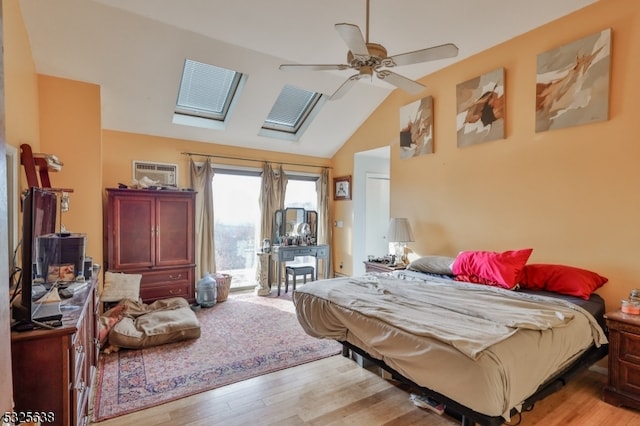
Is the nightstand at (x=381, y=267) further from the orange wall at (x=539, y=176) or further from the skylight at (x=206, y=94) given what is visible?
the skylight at (x=206, y=94)

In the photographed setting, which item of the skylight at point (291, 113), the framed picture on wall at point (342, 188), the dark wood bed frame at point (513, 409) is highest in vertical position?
the skylight at point (291, 113)

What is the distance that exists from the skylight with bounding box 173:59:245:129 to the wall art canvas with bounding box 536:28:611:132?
137 inches

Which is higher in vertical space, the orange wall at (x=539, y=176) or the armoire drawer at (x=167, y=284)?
the orange wall at (x=539, y=176)

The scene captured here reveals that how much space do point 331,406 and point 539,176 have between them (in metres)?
2.89

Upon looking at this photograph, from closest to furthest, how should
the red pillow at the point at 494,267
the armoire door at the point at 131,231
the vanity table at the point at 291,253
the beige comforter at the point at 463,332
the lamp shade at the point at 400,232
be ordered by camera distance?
the beige comforter at the point at 463,332, the red pillow at the point at 494,267, the armoire door at the point at 131,231, the lamp shade at the point at 400,232, the vanity table at the point at 291,253

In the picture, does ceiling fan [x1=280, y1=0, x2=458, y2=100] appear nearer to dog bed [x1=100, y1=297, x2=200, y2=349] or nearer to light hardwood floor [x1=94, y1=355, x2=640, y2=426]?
light hardwood floor [x1=94, y1=355, x2=640, y2=426]

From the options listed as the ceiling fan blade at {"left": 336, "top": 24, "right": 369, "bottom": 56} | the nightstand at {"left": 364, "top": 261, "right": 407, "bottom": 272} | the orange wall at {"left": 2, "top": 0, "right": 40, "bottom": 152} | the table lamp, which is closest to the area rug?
the nightstand at {"left": 364, "top": 261, "right": 407, "bottom": 272}

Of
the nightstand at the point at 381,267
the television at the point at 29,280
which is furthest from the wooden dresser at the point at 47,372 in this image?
the nightstand at the point at 381,267

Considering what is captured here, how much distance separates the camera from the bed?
1.58 metres

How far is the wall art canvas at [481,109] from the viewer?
341 cm

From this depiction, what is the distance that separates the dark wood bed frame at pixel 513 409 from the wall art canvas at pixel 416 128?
2.69 m

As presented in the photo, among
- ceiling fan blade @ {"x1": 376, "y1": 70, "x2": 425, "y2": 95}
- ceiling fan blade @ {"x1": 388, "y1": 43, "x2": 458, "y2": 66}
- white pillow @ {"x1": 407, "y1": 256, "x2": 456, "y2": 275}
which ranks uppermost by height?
ceiling fan blade @ {"x1": 388, "y1": 43, "x2": 458, "y2": 66}

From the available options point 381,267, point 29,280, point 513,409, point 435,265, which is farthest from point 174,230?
point 513,409

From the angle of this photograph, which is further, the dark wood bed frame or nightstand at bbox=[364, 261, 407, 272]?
nightstand at bbox=[364, 261, 407, 272]
